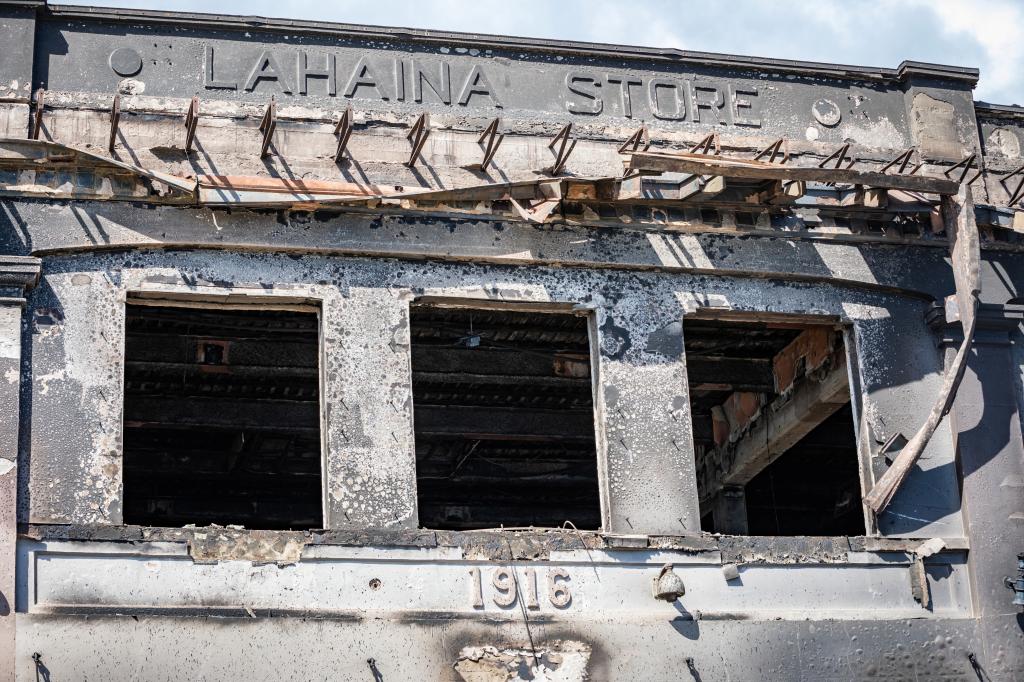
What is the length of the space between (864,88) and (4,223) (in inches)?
305

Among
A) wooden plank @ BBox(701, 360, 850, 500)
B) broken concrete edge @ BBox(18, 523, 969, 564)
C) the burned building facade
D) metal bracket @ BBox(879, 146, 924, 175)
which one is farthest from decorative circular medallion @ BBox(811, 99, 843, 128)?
broken concrete edge @ BBox(18, 523, 969, 564)

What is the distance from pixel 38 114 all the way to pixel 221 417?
4762 mm

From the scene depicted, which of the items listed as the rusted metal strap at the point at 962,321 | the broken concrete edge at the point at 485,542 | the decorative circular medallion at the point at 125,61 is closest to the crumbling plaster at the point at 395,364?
the broken concrete edge at the point at 485,542

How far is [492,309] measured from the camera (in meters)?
14.5

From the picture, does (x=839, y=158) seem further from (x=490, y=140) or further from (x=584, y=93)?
(x=490, y=140)

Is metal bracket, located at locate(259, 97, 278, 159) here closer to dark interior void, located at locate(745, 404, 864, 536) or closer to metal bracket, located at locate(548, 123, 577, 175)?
metal bracket, located at locate(548, 123, 577, 175)

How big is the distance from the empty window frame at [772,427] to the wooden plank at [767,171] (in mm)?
1482

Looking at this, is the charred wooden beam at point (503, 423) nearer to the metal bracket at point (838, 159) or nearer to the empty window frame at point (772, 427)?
the empty window frame at point (772, 427)

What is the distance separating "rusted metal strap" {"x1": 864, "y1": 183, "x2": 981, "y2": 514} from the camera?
45.9 ft

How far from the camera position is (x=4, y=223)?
1314cm

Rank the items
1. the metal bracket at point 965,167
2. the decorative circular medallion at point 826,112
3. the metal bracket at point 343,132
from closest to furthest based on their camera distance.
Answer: the metal bracket at point 343,132
the metal bracket at point 965,167
the decorative circular medallion at point 826,112

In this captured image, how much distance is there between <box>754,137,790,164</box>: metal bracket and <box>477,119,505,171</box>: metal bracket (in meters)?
2.24

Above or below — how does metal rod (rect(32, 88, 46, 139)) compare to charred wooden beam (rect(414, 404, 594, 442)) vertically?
above

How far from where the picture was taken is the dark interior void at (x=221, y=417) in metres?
16.3
